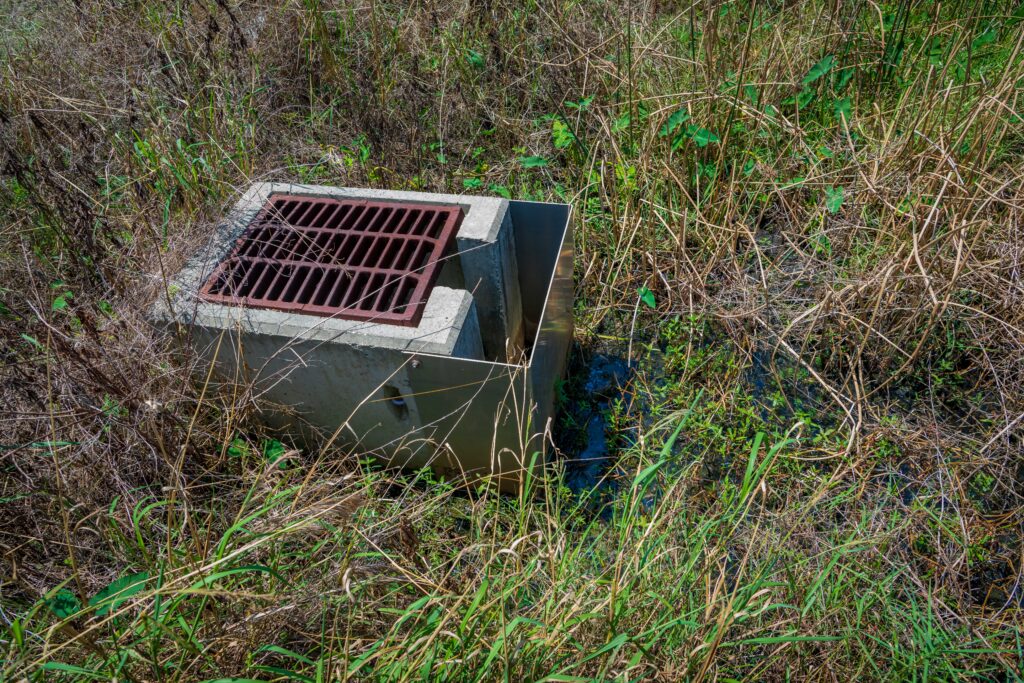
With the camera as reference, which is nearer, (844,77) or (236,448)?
(236,448)

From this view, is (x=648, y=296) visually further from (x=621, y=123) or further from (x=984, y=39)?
(x=984, y=39)

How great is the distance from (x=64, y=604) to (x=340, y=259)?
128cm

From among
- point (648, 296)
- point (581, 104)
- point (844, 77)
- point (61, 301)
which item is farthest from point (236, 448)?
point (844, 77)

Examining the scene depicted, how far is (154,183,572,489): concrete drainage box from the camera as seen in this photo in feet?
6.75

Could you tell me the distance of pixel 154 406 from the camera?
2021 mm

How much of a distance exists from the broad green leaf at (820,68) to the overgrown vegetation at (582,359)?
8 centimetres

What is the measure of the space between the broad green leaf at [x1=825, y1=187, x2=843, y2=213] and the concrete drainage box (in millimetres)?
1297

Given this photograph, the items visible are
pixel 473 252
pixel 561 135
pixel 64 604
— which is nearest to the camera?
pixel 64 604

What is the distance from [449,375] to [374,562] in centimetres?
59

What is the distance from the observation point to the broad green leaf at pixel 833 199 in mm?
2930

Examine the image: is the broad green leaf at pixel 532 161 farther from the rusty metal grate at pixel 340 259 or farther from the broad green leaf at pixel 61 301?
the broad green leaf at pixel 61 301

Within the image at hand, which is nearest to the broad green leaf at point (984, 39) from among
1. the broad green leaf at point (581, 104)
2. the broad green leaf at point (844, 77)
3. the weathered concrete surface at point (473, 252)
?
the broad green leaf at point (844, 77)

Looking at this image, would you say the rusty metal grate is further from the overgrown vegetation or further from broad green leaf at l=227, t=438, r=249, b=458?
broad green leaf at l=227, t=438, r=249, b=458

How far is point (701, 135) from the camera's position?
120 inches
